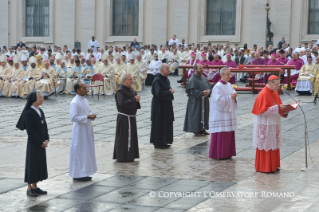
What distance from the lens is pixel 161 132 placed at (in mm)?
11812

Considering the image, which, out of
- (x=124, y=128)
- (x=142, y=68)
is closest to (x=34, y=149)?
(x=124, y=128)

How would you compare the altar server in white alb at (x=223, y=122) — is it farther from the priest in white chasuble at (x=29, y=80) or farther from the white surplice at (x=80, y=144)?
the priest in white chasuble at (x=29, y=80)

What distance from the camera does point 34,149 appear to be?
326 inches

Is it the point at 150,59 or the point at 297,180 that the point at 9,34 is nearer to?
the point at 150,59

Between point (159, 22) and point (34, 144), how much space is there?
85.1 ft

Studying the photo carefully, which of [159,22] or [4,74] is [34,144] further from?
[159,22]

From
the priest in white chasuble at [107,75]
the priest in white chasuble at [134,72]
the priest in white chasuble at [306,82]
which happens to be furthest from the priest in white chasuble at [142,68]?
the priest in white chasuble at [306,82]

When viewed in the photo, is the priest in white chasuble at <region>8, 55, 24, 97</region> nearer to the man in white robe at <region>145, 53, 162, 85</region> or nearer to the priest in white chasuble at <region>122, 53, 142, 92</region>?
the priest in white chasuble at <region>122, 53, 142, 92</region>

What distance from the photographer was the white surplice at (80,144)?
9.05 meters

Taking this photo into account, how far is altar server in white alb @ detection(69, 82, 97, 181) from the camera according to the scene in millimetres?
9047

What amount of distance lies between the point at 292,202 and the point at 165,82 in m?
4.86

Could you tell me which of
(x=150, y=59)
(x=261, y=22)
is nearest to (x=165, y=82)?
(x=150, y=59)

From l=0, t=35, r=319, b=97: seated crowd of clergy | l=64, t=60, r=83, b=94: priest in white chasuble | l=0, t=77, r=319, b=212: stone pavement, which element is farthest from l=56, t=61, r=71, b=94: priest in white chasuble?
l=0, t=77, r=319, b=212: stone pavement

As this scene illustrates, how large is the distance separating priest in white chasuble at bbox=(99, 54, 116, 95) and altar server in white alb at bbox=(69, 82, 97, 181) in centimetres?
1354
